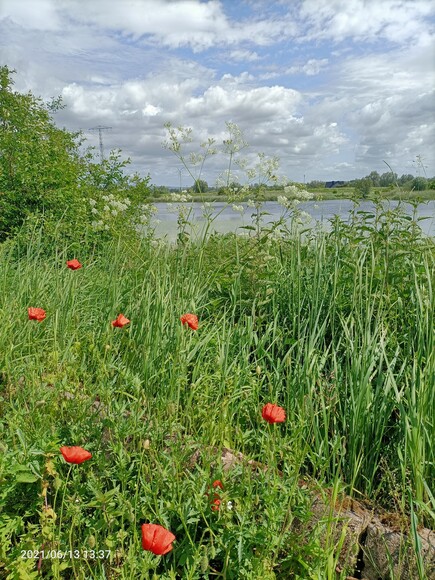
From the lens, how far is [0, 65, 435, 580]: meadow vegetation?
191 cm

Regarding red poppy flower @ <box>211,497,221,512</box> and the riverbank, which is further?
the riverbank

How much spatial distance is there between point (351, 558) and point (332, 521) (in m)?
0.21

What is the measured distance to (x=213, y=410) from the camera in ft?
8.25

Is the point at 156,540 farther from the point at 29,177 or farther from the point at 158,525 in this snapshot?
the point at 29,177

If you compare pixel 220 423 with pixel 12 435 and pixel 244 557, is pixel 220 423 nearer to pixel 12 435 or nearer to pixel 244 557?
pixel 244 557

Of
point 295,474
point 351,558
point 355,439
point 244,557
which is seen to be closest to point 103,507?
point 244,557

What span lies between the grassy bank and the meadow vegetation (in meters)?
0.01

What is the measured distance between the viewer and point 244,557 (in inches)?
72.2

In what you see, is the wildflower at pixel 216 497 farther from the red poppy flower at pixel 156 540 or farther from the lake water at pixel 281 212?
the lake water at pixel 281 212

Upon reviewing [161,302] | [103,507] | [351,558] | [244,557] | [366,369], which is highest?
[161,302]

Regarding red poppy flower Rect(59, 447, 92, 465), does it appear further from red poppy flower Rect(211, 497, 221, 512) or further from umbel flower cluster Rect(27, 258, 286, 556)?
red poppy flower Rect(211, 497, 221, 512)

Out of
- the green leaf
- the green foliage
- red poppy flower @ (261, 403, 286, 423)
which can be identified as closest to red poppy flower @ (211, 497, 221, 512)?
red poppy flower @ (261, 403, 286, 423)

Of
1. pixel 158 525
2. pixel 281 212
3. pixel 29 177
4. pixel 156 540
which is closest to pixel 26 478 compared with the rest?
pixel 158 525

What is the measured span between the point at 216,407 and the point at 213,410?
40mm
